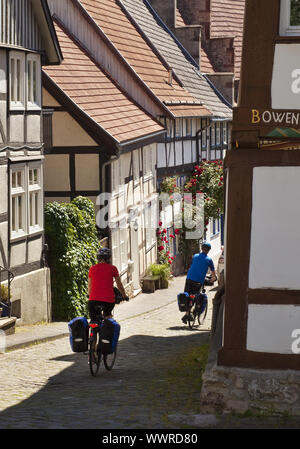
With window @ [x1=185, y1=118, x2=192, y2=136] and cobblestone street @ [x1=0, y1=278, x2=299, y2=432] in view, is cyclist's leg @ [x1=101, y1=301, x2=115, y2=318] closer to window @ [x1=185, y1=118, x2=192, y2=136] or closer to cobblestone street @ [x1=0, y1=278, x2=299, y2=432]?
cobblestone street @ [x1=0, y1=278, x2=299, y2=432]

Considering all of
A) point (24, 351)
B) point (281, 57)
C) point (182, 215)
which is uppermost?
point (281, 57)

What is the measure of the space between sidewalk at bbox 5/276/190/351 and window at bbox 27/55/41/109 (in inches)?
169

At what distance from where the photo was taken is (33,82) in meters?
19.1

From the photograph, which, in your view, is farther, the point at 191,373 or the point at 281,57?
the point at 191,373

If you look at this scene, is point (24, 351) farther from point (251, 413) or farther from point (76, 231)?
point (76, 231)

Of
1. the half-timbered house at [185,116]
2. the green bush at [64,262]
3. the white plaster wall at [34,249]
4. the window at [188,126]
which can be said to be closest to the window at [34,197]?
the white plaster wall at [34,249]

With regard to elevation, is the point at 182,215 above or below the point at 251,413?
below

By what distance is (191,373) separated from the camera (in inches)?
452

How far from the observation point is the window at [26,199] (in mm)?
17891

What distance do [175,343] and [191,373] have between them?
3408mm

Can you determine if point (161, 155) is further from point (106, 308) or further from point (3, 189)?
point (106, 308)

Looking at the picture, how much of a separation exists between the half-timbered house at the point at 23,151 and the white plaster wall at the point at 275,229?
8.06 metres

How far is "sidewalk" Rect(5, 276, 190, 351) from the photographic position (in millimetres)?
14898

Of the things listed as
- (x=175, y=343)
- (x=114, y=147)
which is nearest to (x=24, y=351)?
(x=175, y=343)
